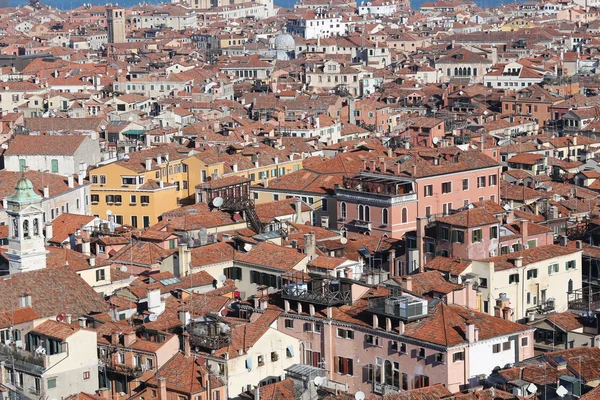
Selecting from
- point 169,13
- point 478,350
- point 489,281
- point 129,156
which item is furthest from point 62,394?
point 169,13

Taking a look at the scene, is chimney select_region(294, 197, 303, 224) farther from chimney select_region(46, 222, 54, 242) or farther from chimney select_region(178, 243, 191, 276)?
chimney select_region(178, 243, 191, 276)

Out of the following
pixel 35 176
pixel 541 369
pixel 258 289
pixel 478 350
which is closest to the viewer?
pixel 541 369

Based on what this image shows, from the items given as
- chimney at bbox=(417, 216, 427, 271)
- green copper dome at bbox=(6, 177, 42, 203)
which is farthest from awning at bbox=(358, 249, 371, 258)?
green copper dome at bbox=(6, 177, 42, 203)

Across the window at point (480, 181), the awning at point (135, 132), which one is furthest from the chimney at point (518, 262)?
the awning at point (135, 132)

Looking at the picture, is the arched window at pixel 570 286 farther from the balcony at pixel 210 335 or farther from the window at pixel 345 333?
the balcony at pixel 210 335

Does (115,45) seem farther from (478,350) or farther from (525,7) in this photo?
(478,350)

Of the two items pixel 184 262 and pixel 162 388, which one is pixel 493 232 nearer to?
pixel 184 262

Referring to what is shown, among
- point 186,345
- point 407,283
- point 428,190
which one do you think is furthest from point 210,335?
point 428,190

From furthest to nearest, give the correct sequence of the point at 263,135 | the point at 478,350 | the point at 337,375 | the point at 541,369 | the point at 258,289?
the point at 263,135 < the point at 258,289 < the point at 337,375 < the point at 478,350 < the point at 541,369
